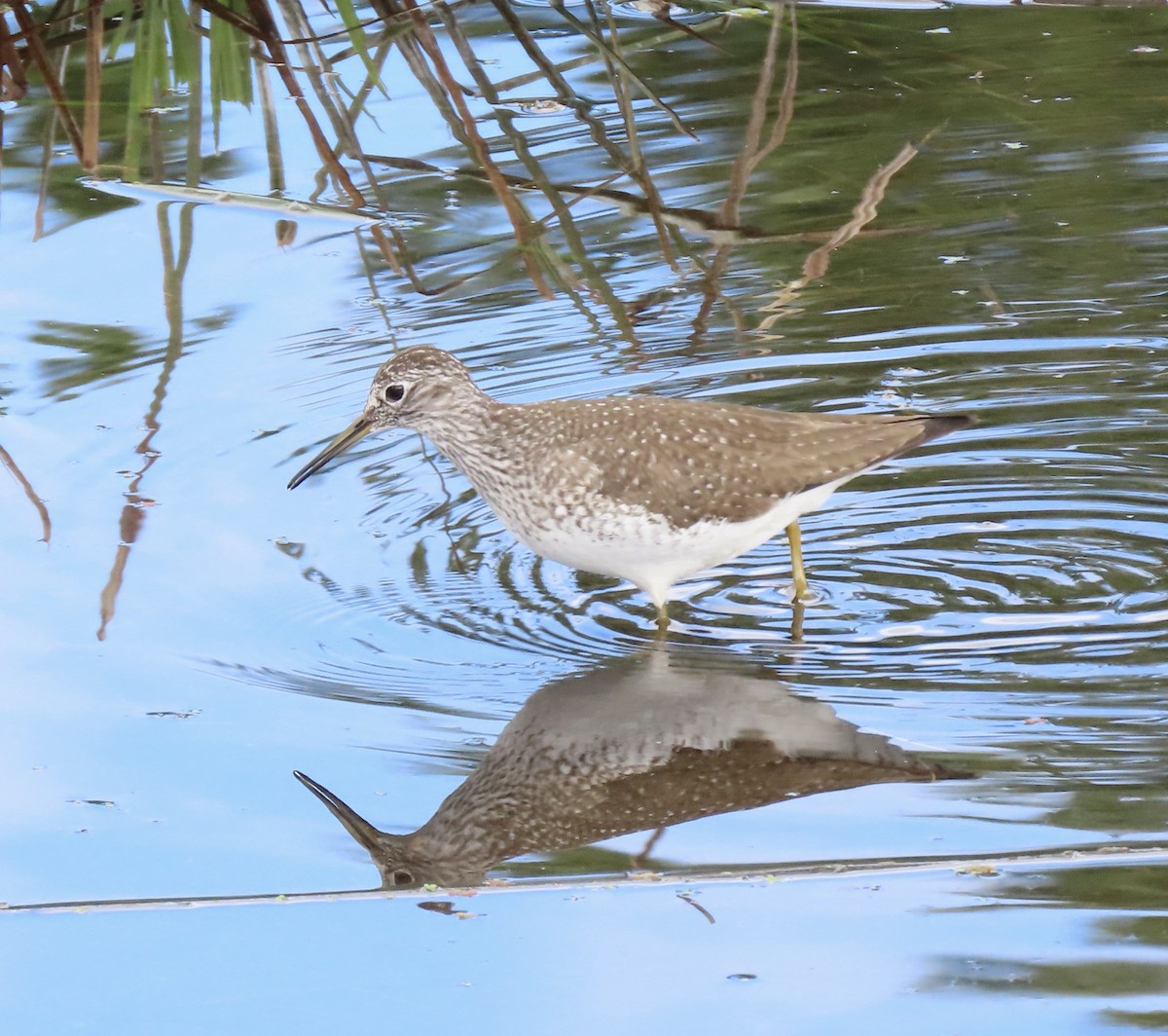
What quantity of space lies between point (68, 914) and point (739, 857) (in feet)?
5.43

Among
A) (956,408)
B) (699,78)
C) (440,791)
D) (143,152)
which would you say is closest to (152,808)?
(440,791)

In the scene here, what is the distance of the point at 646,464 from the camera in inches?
239

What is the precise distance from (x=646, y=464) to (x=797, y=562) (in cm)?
61

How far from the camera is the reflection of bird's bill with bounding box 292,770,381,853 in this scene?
469 centimetres

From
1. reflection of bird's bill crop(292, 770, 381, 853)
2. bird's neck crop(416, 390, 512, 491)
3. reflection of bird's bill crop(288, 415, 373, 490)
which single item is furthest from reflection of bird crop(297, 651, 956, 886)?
reflection of bird's bill crop(288, 415, 373, 490)

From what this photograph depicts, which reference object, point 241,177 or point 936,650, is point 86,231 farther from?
point 936,650

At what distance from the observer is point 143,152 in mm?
9492

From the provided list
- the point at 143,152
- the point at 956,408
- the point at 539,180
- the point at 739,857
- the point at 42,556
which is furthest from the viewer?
the point at 143,152

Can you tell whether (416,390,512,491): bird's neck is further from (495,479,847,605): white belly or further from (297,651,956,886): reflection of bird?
(297,651,956,886): reflection of bird

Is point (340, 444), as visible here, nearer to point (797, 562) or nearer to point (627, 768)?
point (797, 562)

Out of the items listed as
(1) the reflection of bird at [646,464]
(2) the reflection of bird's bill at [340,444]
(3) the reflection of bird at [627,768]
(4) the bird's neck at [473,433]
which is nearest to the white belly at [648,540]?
(1) the reflection of bird at [646,464]

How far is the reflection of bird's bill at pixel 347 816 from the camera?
15.4 ft

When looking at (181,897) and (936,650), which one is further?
(936,650)

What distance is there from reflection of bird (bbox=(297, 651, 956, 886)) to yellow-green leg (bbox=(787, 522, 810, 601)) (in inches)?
27.6
